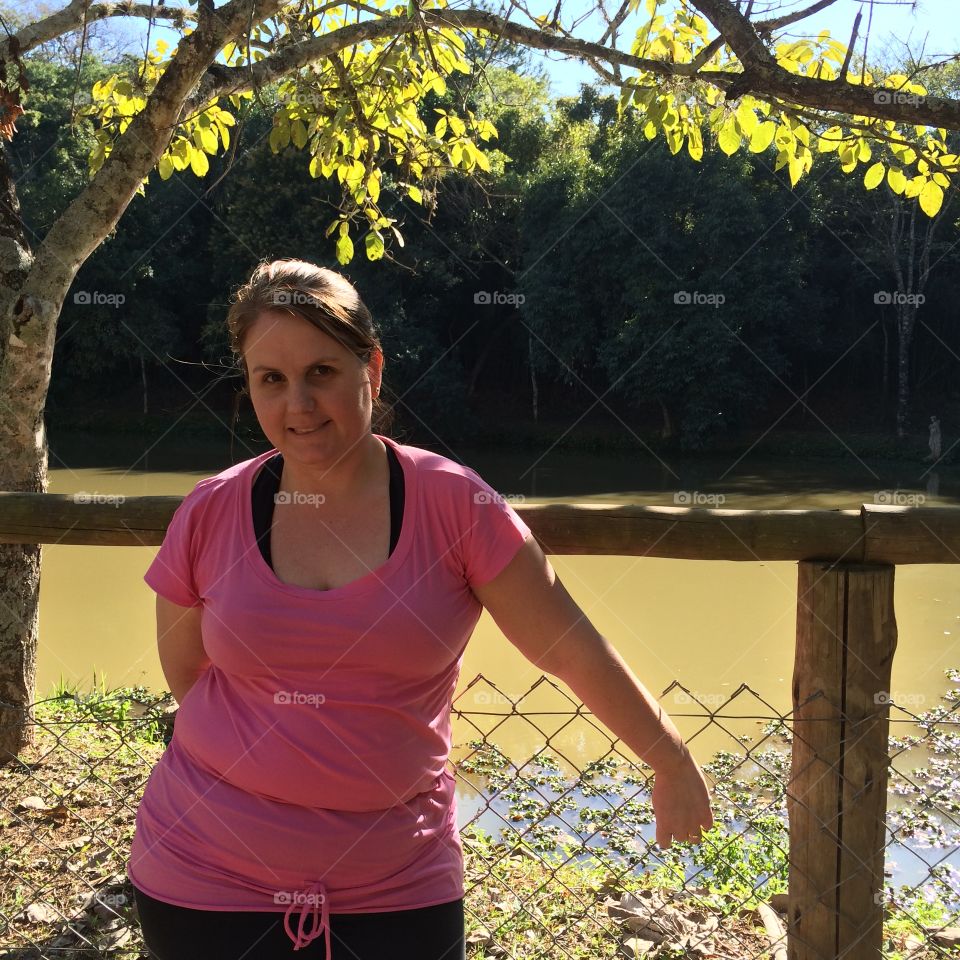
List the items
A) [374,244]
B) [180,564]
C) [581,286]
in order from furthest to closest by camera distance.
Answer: [581,286] < [374,244] < [180,564]

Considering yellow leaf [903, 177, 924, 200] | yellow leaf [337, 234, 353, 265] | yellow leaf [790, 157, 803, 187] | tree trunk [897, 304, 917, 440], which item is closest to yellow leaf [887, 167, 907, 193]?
yellow leaf [903, 177, 924, 200]

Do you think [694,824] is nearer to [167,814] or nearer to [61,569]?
[167,814]

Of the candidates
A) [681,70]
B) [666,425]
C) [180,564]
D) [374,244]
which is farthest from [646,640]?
[666,425]

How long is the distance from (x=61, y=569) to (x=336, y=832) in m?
8.64

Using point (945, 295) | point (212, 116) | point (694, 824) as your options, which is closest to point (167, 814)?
point (694, 824)

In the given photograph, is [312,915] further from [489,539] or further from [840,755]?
[840,755]

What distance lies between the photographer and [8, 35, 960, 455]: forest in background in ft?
75.7

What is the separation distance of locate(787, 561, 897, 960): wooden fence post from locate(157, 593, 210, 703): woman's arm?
111 centimetres

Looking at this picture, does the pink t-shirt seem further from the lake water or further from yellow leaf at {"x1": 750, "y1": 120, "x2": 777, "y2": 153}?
yellow leaf at {"x1": 750, "y1": 120, "x2": 777, "y2": 153}

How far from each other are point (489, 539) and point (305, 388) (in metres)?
0.34

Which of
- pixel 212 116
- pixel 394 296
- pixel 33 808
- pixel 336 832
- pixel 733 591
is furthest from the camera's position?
pixel 394 296

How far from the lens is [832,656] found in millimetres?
2029

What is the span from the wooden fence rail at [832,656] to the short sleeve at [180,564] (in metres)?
0.70

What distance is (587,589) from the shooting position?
30.9 feet
